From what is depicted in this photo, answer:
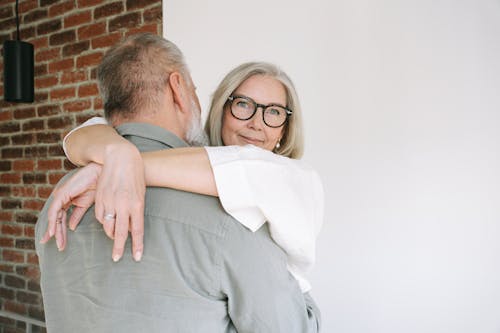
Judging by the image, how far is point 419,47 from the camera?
181cm

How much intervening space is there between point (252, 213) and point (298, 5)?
1539 millimetres

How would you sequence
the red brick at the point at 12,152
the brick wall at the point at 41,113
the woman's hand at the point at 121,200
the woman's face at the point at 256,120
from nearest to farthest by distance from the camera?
the woman's hand at the point at 121,200 → the woman's face at the point at 256,120 → the brick wall at the point at 41,113 → the red brick at the point at 12,152

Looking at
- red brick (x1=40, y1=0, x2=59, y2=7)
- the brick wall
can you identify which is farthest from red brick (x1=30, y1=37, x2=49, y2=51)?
red brick (x1=40, y1=0, x2=59, y2=7)

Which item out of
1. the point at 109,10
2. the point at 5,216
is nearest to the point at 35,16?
the point at 109,10

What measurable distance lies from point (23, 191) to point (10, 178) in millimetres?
183

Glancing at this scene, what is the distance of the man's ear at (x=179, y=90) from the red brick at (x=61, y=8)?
7.57 feet

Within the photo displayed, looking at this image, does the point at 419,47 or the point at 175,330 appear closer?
the point at 175,330

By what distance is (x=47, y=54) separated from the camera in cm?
301

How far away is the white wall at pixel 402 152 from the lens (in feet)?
5.59

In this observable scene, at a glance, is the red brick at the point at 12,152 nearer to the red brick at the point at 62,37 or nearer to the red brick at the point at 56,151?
the red brick at the point at 56,151

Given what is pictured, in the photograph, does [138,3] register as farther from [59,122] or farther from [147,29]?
[59,122]

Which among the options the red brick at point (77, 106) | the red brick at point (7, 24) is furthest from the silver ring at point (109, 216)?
the red brick at point (7, 24)

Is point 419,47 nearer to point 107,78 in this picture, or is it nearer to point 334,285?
point 334,285

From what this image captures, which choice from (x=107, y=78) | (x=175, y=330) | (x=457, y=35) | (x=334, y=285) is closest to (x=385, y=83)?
(x=457, y=35)
